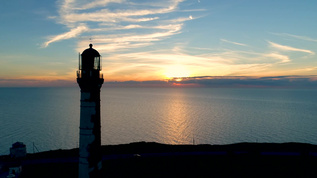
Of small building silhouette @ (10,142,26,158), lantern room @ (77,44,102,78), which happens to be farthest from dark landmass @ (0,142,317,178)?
lantern room @ (77,44,102,78)

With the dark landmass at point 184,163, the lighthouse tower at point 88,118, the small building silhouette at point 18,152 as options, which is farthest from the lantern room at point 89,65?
the small building silhouette at point 18,152

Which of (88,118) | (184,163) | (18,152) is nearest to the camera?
(88,118)

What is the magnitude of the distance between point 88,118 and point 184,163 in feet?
45.6

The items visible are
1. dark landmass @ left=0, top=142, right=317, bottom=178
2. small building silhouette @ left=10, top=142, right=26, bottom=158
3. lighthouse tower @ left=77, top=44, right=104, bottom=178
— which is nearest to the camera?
lighthouse tower @ left=77, top=44, right=104, bottom=178

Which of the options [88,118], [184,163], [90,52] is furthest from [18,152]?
[184,163]

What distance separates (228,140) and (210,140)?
5.38m

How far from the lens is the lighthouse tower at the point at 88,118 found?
14445 millimetres

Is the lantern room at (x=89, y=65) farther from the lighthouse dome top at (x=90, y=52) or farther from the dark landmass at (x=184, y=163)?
the dark landmass at (x=184, y=163)

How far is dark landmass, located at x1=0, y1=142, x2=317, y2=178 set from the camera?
21.9 m

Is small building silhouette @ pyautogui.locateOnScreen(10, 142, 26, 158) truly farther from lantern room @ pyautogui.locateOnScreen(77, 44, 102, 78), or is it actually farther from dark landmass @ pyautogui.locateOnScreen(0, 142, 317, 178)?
lantern room @ pyautogui.locateOnScreen(77, 44, 102, 78)

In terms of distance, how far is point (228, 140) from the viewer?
66812mm

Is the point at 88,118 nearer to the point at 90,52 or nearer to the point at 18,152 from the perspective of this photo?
the point at 90,52

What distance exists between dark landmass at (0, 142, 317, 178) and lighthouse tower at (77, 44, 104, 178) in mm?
7773

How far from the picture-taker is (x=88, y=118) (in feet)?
47.3
